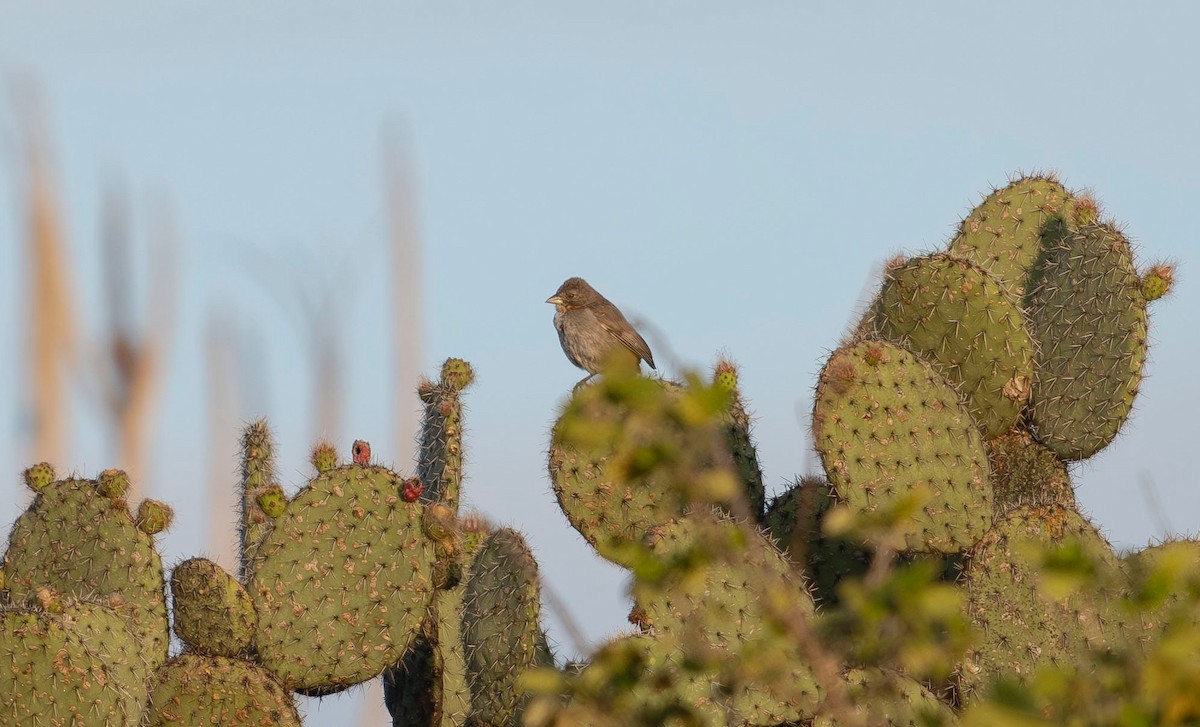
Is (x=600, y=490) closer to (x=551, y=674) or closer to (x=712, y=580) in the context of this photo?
(x=712, y=580)

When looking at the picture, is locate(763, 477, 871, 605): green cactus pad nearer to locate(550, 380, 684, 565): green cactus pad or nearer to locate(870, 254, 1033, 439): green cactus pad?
locate(550, 380, 684, 565): green cactus pad

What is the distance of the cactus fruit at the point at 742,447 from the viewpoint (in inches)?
212

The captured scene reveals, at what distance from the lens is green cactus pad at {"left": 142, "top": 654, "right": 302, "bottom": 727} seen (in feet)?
16.3

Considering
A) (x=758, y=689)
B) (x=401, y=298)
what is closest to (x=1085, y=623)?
(x=758, y=689)

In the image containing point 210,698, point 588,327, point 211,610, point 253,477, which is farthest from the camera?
point 588,327

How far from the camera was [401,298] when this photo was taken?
13195 mm

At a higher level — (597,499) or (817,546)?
(597,499)

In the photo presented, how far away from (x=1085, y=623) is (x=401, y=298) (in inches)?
364

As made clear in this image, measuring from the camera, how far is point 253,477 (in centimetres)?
642

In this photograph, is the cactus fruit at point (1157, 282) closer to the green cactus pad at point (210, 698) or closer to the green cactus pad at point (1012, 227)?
the green cactus pad at point (1012, 227)

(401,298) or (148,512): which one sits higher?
(401,298)

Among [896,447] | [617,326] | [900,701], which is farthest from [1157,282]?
[617,326]

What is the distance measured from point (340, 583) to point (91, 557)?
2.74 ft

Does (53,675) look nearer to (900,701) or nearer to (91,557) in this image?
(91,557)
